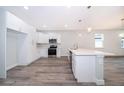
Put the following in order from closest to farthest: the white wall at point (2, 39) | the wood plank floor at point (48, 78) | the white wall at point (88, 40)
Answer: the wood plank floor at point (48, 78), the white wall at point (2, 39), the white wall at point (88, 40)

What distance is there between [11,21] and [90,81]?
12.3 feet

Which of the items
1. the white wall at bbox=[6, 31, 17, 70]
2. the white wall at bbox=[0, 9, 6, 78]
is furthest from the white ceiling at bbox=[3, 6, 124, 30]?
the white wall at bbox=[6, 31, 17, 70]

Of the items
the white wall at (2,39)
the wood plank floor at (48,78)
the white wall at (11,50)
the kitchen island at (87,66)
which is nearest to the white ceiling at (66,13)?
the white wall at (2,39)

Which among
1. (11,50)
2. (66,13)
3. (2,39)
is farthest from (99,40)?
(2,39)

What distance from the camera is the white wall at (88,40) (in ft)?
37.5

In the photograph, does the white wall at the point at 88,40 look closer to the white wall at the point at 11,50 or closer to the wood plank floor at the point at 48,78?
the white wall at the point at 11,50

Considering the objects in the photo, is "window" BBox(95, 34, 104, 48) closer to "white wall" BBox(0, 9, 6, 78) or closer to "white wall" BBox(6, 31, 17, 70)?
"white wall" BBox(6, 31, 17, 70)

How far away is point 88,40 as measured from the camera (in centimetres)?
1166

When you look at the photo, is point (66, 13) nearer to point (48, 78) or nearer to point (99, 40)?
point (48, 78)

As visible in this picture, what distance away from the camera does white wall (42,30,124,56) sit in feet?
37.5
